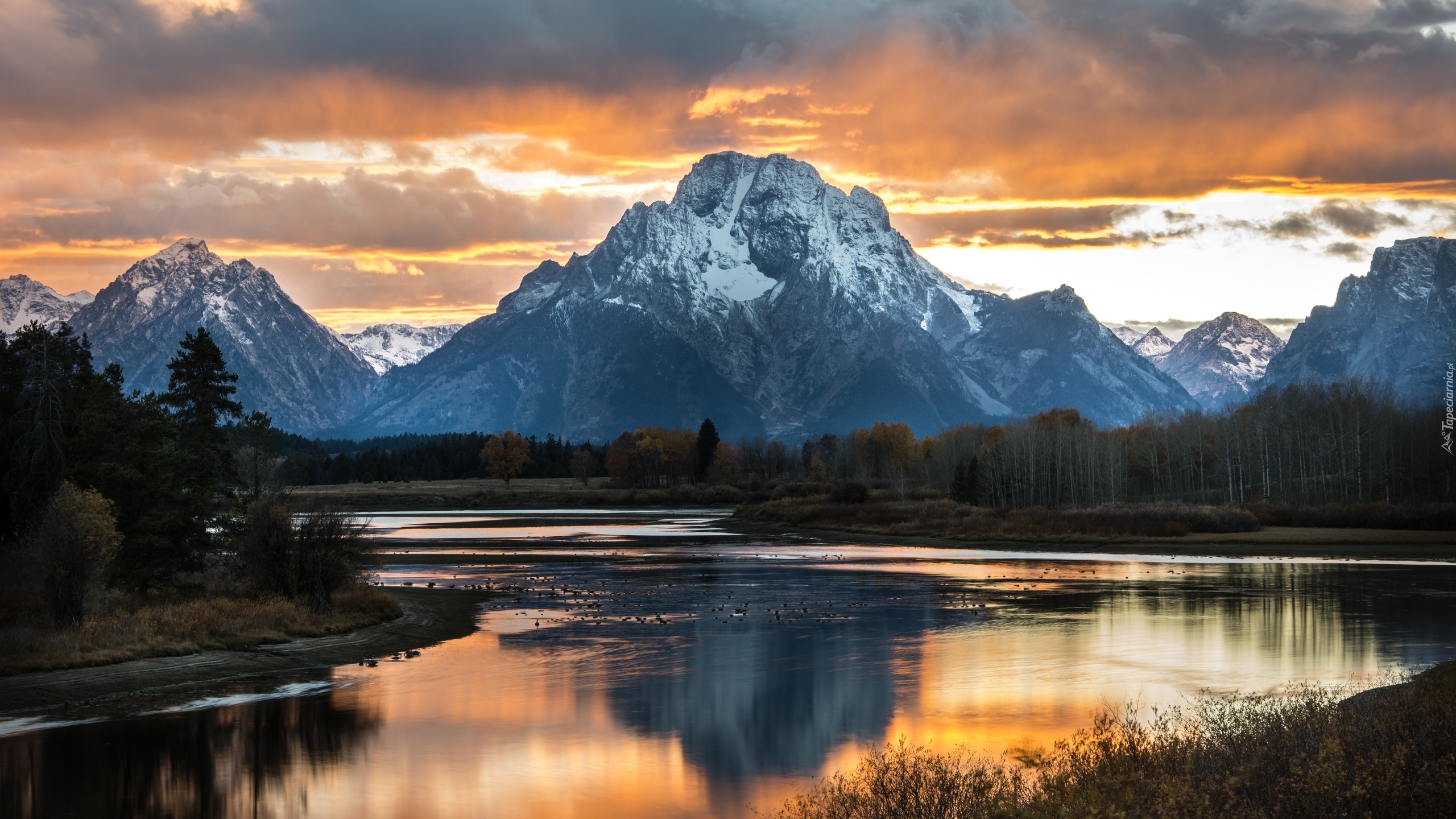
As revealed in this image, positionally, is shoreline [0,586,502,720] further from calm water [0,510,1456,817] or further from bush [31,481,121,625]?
bush [31,481,121,625]

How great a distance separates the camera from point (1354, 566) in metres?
74.6

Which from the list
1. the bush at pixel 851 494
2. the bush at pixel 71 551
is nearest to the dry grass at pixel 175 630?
A: the bush at pixel 71 551

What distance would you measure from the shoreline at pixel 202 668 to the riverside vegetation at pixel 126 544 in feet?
2.73

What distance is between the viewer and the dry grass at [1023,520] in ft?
344

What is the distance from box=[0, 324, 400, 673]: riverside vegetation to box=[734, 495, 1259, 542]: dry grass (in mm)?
74552

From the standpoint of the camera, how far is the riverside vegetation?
122 ft

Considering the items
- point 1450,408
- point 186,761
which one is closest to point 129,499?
point 186,761

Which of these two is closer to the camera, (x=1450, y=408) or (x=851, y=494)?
(x=1450, y=408)

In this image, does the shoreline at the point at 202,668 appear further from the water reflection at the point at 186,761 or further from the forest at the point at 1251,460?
the forest at the point at 1251,460

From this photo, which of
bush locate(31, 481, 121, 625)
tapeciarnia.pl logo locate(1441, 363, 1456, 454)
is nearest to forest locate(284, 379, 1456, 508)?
tapeciarnia.pl logo locate(1441, 363, 1456, 454)

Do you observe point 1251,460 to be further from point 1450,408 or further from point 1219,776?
point 1219,776

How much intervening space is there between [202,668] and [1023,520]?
9198cm

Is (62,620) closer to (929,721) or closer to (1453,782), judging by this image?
(929,721)

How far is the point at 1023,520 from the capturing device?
11406cm
